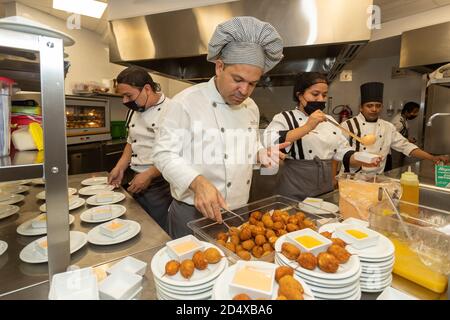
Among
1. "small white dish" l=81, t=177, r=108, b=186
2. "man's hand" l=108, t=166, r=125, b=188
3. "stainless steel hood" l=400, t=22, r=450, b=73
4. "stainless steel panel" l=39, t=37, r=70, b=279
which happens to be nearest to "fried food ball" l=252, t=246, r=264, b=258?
"stainless steel panel" l=39, t=37, r=70, b=279

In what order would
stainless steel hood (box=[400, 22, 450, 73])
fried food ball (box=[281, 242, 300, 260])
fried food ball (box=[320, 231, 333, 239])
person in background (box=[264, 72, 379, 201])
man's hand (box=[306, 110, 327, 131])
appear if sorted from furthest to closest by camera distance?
stainless steel hood (box=[400, 22, 450, 73]) < person in background (box=[264, 72, 379, 201]) < man's hand (box=[306, 110, 327, 131]) < fried food ball (box=[320, 231, 333, 239]) < fried food ball (box=[281, 242, 300, 260])

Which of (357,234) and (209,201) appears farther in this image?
(209,201)

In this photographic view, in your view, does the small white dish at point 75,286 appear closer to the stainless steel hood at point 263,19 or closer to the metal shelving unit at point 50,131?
the metal shelving unit at point 50,131

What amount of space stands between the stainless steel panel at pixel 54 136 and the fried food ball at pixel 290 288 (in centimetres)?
57

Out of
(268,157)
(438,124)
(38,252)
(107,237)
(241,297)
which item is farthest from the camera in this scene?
(438,124)

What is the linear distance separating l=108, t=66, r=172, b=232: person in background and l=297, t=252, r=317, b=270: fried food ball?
1.37 meters

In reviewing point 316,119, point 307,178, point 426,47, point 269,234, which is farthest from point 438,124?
point 269,234

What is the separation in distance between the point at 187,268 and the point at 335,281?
34 centimetres

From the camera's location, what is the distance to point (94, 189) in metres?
1.64

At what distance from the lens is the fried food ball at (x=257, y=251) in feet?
2.67

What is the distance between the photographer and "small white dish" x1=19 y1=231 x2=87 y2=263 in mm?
828

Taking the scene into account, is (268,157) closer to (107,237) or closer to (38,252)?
(107,237)

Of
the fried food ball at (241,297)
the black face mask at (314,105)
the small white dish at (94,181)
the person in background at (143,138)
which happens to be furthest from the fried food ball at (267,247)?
the small white dish at (94,181)

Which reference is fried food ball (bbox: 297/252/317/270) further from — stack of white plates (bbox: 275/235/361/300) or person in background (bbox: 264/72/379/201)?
person in background (bbox: 264/72/379/201)
